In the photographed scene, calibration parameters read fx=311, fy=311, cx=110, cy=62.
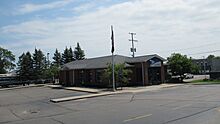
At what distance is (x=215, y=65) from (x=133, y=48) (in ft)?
64.2

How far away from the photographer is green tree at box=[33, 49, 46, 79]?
77.4 m

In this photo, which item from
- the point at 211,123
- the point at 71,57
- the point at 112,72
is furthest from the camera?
the point at 71,57

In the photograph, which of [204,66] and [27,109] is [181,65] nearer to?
[27,109]

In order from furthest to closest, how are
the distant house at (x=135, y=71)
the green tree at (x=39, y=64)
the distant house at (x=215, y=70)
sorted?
A: the green tree at (x=39, y=64)
the distant house at (x=215, y=70)
the distant house at (x=135, y=71)

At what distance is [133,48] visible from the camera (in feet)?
235

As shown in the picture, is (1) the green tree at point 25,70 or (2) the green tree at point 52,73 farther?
(1) the green tree at point 25,70

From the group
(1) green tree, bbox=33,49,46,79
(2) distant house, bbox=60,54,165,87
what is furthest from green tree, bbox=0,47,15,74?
(2) distant house, bbox=60,54,165,87

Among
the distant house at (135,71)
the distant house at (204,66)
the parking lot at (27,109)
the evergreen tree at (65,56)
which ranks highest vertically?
the evergreen tree at (65,56)

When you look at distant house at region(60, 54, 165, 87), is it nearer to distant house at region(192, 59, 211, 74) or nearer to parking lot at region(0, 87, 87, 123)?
parking lot at region(0, 87, 87, 123)

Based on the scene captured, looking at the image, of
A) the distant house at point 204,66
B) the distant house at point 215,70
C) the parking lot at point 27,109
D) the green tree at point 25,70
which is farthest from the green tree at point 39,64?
the parking lot at point 27,109

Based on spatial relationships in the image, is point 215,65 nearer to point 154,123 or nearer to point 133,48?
point 133,48

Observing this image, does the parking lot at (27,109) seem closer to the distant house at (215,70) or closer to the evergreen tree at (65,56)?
the distant house at (215,70)

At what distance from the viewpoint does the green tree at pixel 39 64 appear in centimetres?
7741

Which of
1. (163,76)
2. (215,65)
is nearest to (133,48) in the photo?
(215,65)
